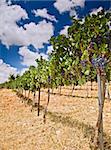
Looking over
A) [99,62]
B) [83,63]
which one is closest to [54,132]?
[83,63]

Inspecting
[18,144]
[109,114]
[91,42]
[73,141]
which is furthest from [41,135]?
[91,42]

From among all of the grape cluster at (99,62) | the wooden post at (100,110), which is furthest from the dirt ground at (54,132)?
the grape cluster at (99,62)

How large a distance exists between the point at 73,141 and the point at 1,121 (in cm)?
2248

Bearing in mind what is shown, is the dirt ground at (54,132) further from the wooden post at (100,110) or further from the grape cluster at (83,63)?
the grape cluster at (83,63)

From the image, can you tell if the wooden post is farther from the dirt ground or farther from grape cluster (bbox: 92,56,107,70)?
the dirt ground

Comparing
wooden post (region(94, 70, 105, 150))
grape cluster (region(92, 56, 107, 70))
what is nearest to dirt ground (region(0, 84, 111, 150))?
wooden post (region(94, 70, 105, 150))

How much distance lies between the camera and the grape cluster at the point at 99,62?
Result: 2933cm

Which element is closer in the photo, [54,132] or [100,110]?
[100,110]

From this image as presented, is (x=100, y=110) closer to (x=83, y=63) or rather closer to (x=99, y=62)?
(x=99, y=62)

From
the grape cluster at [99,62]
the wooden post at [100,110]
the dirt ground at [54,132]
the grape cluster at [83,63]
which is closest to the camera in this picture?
the wooden post at [100,110]

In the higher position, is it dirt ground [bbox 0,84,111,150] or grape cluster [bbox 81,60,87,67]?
grape cluster [bbox 81,60,87,67]

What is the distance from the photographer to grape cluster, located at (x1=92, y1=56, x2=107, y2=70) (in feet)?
96.2

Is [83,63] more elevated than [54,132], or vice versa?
[83,63]

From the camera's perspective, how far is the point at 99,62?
29.4m
